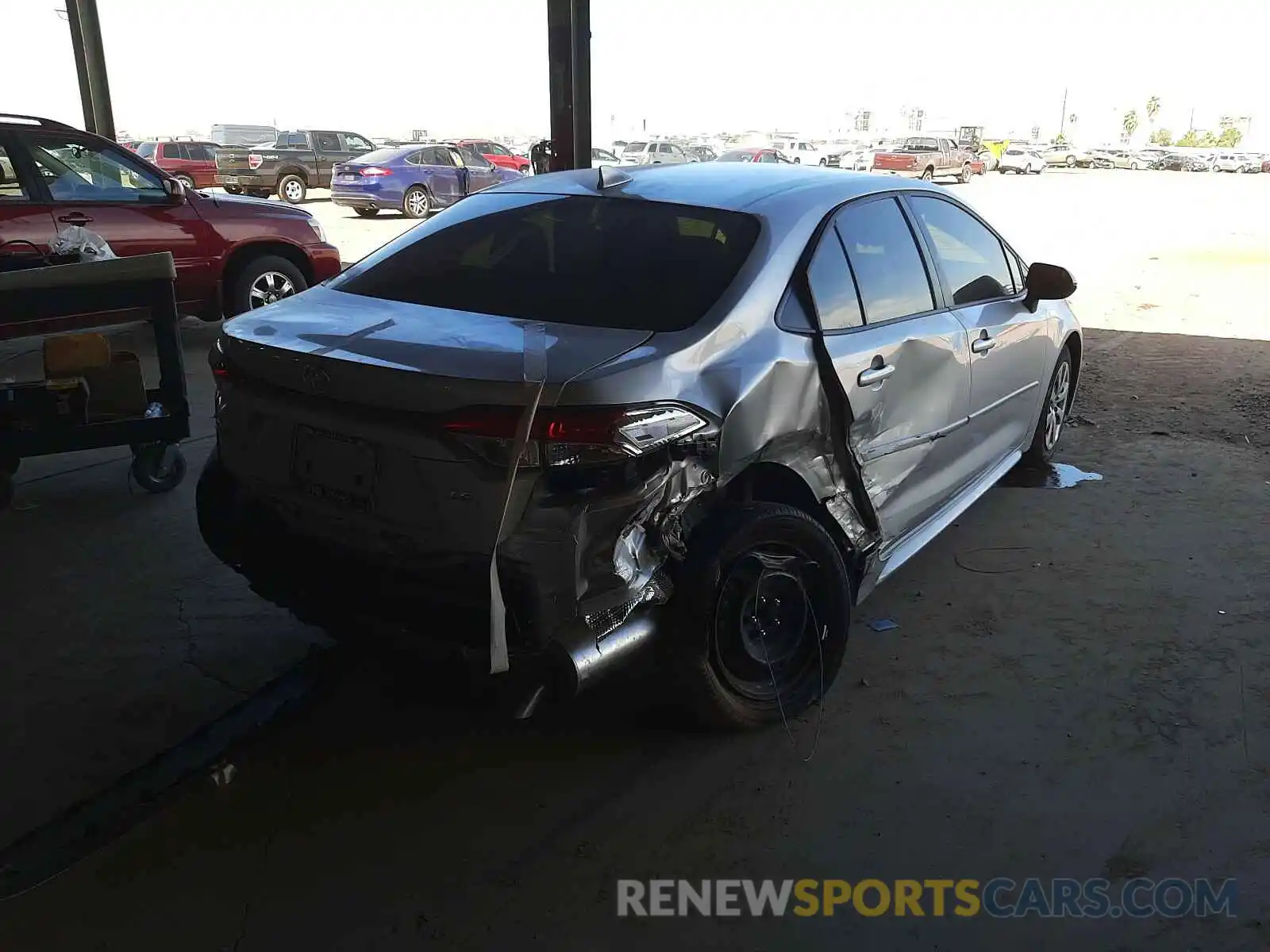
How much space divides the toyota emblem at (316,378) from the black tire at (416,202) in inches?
726

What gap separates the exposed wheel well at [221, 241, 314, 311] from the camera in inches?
330

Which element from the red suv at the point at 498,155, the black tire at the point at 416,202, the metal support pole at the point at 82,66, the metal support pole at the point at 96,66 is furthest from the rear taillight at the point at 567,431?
the red suv at the point at 498,155

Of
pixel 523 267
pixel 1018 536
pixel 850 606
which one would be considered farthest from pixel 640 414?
pixel 1018 536

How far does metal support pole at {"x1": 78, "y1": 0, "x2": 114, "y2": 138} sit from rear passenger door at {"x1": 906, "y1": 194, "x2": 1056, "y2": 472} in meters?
12.4

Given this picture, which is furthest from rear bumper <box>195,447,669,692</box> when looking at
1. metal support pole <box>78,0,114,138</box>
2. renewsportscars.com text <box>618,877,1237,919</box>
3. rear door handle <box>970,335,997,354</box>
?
metal support pole <box>78,0,114,138</box>

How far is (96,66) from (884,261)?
13.4 meters

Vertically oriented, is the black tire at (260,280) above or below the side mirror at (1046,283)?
below

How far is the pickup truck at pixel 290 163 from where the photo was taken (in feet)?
72.4

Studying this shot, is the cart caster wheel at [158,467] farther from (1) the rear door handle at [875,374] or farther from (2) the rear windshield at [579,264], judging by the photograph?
(1) the rear door handle at [875,374]

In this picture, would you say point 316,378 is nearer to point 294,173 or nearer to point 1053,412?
point 1053,412

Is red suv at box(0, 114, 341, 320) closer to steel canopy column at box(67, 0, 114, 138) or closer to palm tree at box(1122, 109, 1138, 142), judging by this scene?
steel canopy column at box(67, 0, 114, 138)

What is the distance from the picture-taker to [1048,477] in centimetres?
548

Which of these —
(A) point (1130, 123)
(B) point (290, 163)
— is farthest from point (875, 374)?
(A) point (1130, 123)

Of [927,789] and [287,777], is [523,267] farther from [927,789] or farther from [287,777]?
[927,789]
